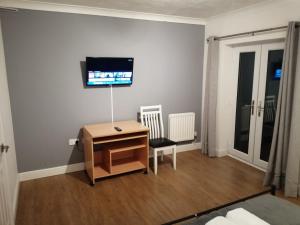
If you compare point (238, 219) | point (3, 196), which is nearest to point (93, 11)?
point (3, 196)

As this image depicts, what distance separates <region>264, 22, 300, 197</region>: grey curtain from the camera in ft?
9.28

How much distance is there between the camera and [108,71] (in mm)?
3605

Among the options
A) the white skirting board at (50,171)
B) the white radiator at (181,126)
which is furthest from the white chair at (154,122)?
the white skirting board at (50,171)

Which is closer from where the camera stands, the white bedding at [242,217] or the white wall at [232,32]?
the white bedding at [242,217]

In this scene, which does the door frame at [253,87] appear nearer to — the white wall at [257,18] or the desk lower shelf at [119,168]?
the white wall at [257,18]

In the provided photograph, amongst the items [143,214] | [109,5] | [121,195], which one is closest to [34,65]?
[109,5]

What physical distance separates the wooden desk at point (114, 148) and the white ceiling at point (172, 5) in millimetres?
1775

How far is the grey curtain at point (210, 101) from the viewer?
160 inches

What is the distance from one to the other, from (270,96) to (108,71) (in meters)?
2.54

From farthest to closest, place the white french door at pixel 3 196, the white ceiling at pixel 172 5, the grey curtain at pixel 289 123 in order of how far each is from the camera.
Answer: the white ceiling at pixel 172 5 < the grey curtain at pixel 289 123 < the white french door at pixel 3 196

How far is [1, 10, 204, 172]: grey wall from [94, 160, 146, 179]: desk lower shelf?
454mm

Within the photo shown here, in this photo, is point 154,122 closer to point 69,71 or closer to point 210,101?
point 210,101

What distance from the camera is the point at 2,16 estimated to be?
3018mm

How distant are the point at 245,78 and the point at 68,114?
117 inches
